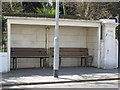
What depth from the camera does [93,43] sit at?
15492 millimetres

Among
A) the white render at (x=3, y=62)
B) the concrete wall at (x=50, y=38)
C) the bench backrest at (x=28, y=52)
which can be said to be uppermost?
the concrete wall at (x=50, y=38)

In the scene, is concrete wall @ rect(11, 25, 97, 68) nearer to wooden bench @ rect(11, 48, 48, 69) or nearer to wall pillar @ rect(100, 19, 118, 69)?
wooden bench @ rect(11, 48, 48, 69)

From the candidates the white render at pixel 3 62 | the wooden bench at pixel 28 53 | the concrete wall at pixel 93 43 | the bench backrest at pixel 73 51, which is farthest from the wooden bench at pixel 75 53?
the white render at pixel 3 62

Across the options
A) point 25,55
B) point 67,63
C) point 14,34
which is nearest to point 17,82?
point 25,55

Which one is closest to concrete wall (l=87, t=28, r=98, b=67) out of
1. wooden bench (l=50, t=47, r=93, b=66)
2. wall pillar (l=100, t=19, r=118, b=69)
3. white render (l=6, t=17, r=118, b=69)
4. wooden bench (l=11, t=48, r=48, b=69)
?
white render (l=6, t=17, r=118, b=69)

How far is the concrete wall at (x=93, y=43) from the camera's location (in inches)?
595

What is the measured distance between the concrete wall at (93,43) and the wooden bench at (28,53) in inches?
125

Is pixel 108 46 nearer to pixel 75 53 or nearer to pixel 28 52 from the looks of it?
pixel 75 53

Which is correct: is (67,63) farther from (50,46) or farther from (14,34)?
(14,34)

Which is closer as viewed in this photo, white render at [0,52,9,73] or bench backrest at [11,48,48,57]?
white render at [0,52,9,73]

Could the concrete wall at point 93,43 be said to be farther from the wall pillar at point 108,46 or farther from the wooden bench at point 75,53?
the wall pillar at point 108,46

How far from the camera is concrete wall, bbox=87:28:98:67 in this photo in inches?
595

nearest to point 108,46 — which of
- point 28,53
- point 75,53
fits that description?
point 75,53

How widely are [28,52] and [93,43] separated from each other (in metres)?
4.42
